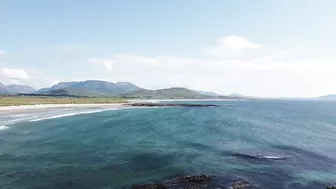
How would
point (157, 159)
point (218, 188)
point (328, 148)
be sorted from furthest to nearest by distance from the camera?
point (328, 148), point (157, 159), point (218, 188)

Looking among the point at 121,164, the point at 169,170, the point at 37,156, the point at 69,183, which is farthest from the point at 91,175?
the point at 37,156

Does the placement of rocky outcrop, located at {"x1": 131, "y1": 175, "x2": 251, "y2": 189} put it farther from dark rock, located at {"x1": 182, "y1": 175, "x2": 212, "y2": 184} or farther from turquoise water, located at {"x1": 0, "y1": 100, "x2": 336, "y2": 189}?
turquoise water, located at {"x1": 0, "y1": 100, "x2": 336, "y2": 189}

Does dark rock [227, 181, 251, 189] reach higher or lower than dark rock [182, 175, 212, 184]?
lower

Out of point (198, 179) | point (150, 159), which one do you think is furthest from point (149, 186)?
point (150, 159)

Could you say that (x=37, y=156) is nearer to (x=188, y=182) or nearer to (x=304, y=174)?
(x=188, y=182)

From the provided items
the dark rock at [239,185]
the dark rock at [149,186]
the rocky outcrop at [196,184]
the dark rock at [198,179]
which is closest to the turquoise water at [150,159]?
the dark rock at [239,185]

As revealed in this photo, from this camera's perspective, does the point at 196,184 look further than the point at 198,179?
No

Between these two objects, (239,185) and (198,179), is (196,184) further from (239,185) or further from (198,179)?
(239,185)

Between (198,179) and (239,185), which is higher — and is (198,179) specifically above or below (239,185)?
above

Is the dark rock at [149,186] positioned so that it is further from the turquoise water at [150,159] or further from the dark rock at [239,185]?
the dark rock at [239,185]

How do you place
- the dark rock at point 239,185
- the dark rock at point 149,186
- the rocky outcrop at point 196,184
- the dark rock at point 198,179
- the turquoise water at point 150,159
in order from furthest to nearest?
the turquoise water at point 150,159 → the dark rock at point 198,179 → the dark rock at point 239,185 → the rocky outcrop at point 196,184 → the dark rock at point 149,186

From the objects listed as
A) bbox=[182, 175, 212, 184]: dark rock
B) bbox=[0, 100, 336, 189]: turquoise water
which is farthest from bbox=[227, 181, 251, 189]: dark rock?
bbox=[182, 175, 212, 184]: dark rock
